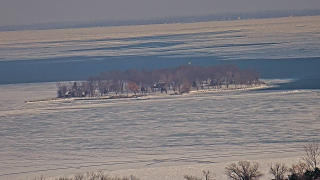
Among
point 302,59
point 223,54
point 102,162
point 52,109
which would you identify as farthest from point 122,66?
point 102,162

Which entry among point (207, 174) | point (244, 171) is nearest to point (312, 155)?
point (244, 171)

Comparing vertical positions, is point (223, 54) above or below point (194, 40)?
below

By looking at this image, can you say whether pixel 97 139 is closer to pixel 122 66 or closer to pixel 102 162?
pixel 102 162

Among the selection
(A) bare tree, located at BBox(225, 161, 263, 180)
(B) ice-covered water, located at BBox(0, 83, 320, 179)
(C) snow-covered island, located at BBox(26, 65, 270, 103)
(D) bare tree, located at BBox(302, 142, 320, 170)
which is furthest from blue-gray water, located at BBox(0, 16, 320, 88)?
(A) bare tree, located at BBox(225, 161, 263, 180)

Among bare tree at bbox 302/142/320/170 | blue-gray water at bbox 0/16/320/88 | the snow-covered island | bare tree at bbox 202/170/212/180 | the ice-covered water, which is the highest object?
blue-gray water at bbox 0/16/320/88

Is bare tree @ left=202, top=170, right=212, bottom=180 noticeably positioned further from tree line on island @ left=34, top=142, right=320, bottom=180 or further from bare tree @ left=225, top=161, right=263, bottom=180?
bare tree @ left=225, top=161, right=263, bottom=180

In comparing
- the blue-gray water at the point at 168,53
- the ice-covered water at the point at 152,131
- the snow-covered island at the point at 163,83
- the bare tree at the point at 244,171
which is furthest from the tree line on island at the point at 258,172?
the blue-gray water at the point at 168,53

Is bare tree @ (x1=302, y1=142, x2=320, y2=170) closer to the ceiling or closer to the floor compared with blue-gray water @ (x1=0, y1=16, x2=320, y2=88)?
closer to the floor
